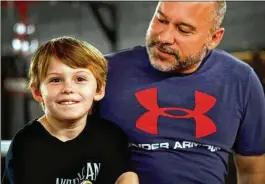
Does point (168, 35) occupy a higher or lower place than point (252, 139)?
higher

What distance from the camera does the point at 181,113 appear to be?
70 cm

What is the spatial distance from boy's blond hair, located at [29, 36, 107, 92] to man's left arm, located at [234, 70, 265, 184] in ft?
0.83

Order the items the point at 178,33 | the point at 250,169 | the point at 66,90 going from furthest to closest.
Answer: the point at 250,169
the point at 178,33
the point at 66,90

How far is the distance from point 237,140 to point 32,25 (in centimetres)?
183

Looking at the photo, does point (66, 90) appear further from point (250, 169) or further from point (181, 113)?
point (250, 169)

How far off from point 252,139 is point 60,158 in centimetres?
33

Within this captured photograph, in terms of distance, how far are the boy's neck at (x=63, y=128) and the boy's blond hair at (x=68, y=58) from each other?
0.05 meters

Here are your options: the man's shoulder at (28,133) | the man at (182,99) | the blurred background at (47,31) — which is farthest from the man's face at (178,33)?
the blurred background at (47,31)

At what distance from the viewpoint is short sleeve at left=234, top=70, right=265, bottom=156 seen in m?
0.73

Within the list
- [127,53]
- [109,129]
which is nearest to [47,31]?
[127,53]

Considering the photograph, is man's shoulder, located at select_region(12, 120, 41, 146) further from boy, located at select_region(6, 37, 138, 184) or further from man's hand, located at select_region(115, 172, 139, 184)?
man's hand, located at select_region(115, 172, 139, 184)

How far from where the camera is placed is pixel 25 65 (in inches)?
86.3

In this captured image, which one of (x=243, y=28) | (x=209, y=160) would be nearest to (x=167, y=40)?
(x=209, y=160)

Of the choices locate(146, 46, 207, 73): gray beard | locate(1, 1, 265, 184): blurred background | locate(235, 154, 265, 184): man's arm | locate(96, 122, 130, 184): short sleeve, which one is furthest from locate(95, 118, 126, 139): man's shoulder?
locate(1, 1, 265, 184): blurred background
